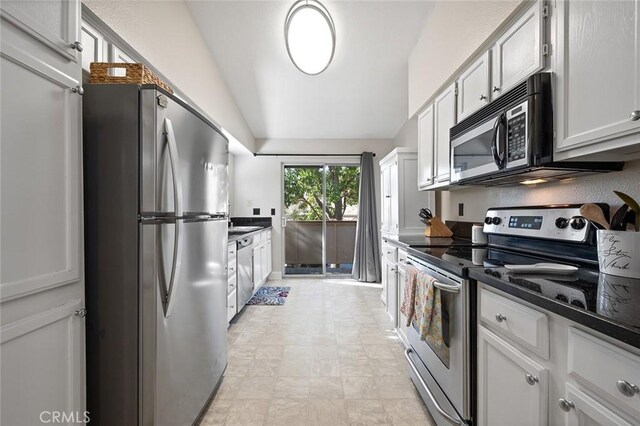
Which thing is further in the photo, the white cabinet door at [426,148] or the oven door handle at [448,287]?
the white cabinet door at [426,148]

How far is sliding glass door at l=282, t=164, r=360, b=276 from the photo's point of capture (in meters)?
5.58

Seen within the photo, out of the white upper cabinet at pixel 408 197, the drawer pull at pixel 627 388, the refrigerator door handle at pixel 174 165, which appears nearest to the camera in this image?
the drawer pull at pixel 627 388

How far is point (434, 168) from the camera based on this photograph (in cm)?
259

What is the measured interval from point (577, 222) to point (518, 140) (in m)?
0.46

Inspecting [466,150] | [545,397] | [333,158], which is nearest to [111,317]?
[545,397]

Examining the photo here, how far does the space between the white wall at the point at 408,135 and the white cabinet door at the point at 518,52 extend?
237cm

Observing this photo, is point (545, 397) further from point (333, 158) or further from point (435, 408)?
point (333, 158)

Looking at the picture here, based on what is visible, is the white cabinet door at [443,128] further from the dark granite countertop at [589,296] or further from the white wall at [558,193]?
the dark granite countertop at [589,296]

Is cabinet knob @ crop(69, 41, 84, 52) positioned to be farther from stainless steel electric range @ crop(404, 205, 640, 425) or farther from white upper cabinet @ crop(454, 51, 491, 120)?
white upper cabinet @ crop(454, 51, 491, 120)

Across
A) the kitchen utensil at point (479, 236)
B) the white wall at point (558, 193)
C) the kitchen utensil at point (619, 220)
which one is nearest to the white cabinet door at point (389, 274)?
the white wall at point (558, 193)

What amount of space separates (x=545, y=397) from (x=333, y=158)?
15.8ft

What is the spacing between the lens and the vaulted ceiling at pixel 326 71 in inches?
104

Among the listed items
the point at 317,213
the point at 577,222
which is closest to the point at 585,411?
the point at 577,222

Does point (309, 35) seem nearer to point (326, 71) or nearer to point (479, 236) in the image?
point (326, 71)
